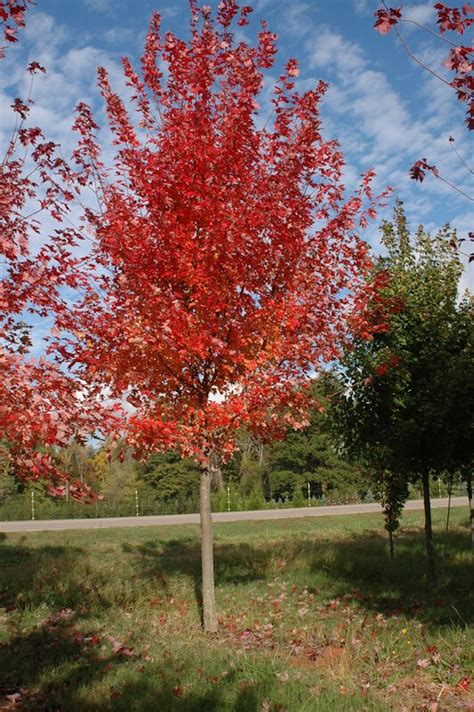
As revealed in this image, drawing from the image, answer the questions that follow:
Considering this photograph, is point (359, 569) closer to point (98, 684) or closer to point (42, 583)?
point (42, 583)

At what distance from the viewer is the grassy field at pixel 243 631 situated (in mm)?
5117

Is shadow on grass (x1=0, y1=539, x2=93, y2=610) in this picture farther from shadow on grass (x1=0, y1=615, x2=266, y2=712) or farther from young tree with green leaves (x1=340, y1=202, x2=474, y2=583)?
young tree with green leaves (x1=340, y1=202, x2=474, y2=583)

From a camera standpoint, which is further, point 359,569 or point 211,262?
point 359,569

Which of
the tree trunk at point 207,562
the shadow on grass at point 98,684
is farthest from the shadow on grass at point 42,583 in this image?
the shadow on grass at point 98,684

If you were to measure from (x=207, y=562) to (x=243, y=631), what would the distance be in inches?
39.2

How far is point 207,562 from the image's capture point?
845 centimetres

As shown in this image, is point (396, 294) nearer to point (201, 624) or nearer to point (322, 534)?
point (201, 624)

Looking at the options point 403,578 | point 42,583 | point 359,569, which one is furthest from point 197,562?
point 403,578

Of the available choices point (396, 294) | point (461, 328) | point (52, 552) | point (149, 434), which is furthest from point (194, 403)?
point (52, 552)

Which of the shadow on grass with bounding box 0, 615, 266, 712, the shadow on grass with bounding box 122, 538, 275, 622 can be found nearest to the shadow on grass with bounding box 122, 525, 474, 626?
the shadow on grass with bounding box 122, 538, 275, 622

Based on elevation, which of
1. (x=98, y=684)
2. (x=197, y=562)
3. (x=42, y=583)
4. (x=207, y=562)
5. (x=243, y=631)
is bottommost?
(x=197, y=562)

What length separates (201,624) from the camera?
8.77m

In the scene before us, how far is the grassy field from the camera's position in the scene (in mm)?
5117

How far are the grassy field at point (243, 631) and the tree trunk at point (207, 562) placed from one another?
21cm
